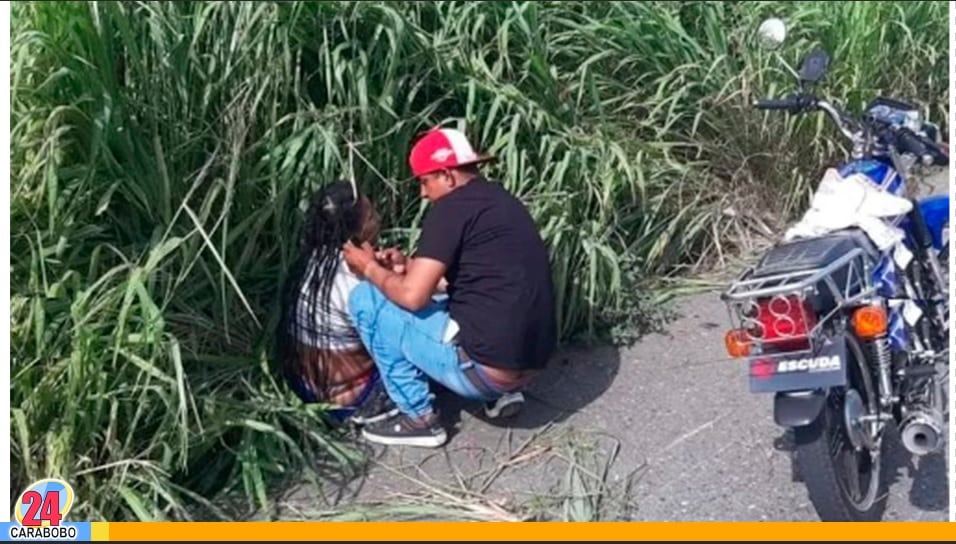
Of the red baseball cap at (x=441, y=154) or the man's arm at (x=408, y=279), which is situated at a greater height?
the red baseball cap at (x=441, y=154)

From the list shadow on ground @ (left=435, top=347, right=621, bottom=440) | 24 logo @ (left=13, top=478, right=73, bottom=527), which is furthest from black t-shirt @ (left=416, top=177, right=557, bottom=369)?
24 logo @ (left=13, top=478, right=73, bottom=527)

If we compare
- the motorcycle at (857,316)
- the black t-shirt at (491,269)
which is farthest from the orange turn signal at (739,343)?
the black t-shirt at (491,269)

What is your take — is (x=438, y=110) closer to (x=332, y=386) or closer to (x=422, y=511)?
(x=332, y=386)

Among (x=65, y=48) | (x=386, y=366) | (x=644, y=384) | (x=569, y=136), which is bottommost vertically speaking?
(x=644, y=384)

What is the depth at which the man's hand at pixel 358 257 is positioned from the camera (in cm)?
411

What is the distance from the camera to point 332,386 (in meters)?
4.29

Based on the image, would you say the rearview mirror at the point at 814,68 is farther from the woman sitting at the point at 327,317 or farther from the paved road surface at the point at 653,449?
the woman sitting at the point at 327,317

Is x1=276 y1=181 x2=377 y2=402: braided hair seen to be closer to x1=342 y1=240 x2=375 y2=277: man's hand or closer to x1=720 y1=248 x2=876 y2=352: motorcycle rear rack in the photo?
x1=342 y1=240 x2=375 y2=277: man's hand

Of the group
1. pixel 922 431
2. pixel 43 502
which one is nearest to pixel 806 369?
pixel 922 431

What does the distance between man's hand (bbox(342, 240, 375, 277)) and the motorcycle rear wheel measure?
4.71ft

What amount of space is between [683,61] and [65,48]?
2785 mm

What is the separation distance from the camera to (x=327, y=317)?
428 centimetres

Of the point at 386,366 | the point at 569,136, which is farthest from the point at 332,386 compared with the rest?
the point at 569,136

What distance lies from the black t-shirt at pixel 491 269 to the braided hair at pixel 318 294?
303 mm
